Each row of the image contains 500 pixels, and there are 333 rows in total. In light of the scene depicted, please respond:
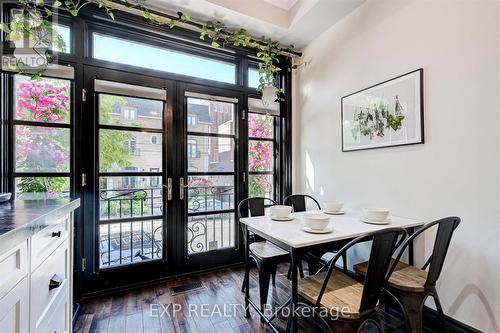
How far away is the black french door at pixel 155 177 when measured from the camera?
7.70ft

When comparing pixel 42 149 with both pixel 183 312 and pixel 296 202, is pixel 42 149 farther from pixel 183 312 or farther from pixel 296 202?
pixel 296 202

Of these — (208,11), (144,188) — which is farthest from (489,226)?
(208,11)

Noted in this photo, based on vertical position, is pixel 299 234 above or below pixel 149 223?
above

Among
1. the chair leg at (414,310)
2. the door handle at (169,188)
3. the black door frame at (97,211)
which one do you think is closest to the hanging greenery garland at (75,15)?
the black door frame at (97,211)

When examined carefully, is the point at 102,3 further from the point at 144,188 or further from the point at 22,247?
the point at 22,247

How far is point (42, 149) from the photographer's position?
85.0 inches

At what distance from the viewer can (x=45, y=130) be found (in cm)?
217

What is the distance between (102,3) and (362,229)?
2946mm

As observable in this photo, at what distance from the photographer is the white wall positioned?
5.32 ft

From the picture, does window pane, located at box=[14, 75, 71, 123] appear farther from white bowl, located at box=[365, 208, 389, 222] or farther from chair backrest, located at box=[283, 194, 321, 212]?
white bowl, located at box=[365, 208, 389, 222]

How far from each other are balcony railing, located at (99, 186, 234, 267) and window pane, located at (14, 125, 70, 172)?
46 centimetres

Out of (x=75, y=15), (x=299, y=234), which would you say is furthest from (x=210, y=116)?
(x=299, y=234)

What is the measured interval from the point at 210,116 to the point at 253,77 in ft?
2.79

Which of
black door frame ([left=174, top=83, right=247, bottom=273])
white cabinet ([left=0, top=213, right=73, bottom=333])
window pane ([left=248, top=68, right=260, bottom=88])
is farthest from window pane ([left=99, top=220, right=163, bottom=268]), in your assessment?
window pane ([left=248, top=68, right=260, bottom=88])
